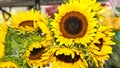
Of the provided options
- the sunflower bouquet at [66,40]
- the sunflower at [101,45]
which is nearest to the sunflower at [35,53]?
the sunflower bouquet at [66,40]

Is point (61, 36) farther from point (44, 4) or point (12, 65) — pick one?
point (44, 4)

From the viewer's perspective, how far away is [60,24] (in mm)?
948

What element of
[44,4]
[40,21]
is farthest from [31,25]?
[44,4]

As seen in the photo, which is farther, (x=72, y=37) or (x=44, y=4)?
(x=44, y=4)

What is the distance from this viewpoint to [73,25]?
3.11ft

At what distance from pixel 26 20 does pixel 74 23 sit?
177 millimetres

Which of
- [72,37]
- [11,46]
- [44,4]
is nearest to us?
[72,37]

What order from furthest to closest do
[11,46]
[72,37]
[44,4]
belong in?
[44,4] < [11,46] < [72,37]

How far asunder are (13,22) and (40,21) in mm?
97

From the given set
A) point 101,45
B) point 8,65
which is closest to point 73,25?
point 101,45

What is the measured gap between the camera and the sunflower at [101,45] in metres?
0.95

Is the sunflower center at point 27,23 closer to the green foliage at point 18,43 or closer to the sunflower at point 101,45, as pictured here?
the green foliage at point 18,43

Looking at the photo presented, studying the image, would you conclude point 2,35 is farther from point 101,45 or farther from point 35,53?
point 101,45

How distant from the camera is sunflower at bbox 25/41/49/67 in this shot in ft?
3.25
